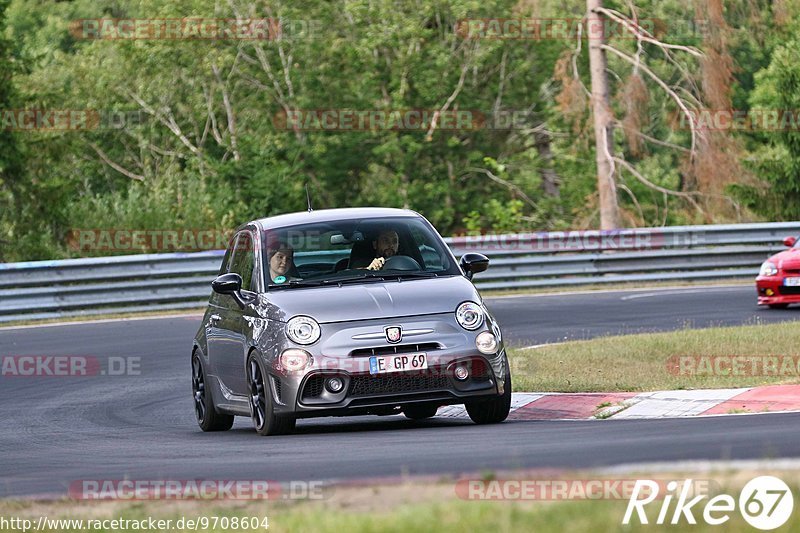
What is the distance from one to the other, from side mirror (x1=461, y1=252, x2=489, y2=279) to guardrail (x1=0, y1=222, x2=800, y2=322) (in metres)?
15.3

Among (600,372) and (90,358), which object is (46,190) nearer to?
(90,358)

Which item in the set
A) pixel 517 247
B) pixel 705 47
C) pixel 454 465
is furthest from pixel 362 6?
pixel 454 465

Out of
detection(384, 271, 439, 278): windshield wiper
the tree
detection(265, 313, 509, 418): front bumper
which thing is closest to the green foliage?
the tree

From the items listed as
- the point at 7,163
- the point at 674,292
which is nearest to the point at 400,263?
the point at 674,292

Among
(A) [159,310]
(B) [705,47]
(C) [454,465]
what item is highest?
(B) [705,47]

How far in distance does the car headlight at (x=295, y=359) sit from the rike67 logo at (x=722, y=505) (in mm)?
4745

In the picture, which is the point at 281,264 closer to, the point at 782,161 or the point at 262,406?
the point at 262,406

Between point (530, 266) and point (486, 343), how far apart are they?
1807cm

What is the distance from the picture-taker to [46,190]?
113 feet

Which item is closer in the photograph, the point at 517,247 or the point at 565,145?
the point at 517,247

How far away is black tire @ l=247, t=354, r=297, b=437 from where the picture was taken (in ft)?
36.4

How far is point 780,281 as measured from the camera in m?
22.0

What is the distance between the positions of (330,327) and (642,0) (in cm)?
3377

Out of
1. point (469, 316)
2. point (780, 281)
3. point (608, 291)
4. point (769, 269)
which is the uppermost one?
point (469, 316)
